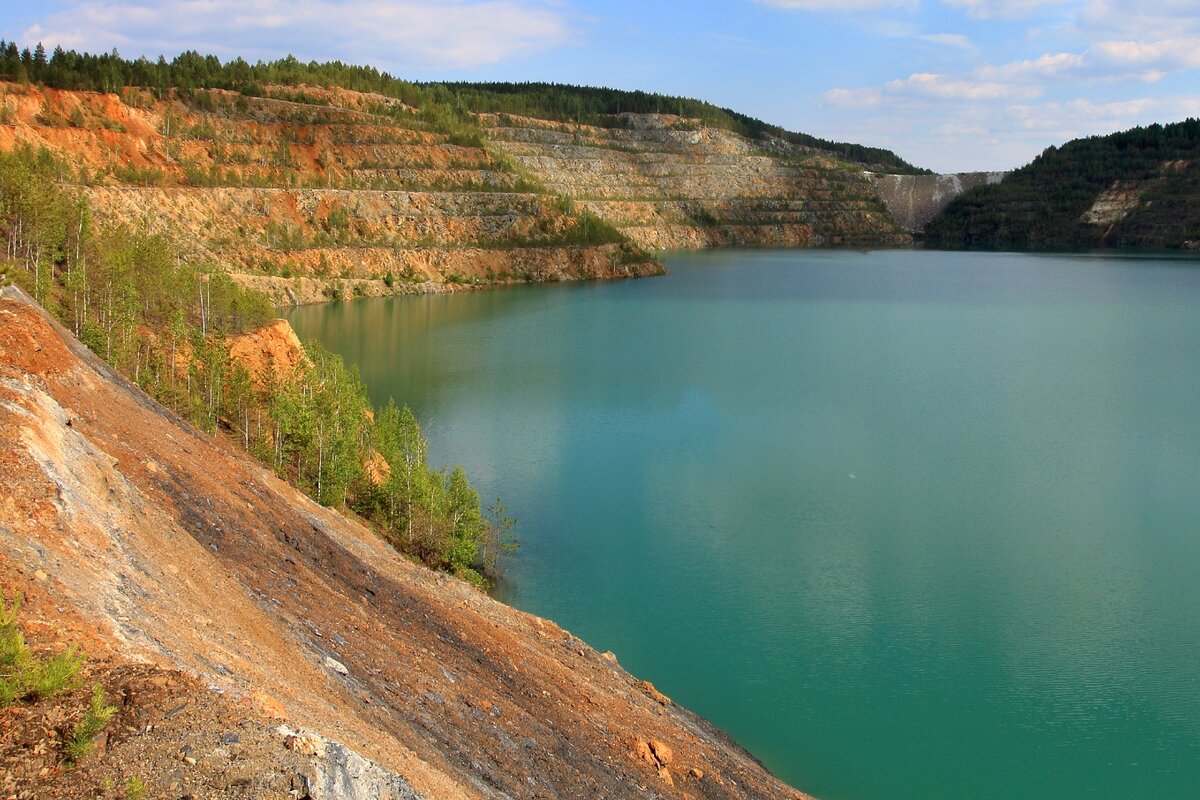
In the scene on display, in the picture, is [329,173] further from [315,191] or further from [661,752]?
[661,752]

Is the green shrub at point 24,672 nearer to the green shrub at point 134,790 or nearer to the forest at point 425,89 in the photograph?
the green shrub at point 134,790

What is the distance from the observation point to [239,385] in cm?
2631

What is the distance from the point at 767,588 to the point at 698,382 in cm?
2426

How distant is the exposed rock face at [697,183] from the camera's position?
128750 millimetres

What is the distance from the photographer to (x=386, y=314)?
6919 centimetres

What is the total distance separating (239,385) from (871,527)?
17.5 m

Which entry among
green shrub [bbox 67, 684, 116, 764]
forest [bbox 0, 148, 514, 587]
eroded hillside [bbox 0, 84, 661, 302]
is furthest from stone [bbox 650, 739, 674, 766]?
eroded hillside [bbox 0, 84, 661, 302]

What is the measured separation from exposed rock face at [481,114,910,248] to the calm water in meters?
71.4

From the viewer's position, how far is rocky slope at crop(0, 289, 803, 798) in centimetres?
729

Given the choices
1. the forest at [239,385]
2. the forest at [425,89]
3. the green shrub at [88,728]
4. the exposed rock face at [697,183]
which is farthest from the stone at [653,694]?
the exposed rock face at [697,183]

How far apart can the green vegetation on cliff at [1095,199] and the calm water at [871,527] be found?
293 feet

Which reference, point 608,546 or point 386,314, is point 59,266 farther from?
point 386,314

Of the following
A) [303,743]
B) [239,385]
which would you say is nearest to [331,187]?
[239,385]

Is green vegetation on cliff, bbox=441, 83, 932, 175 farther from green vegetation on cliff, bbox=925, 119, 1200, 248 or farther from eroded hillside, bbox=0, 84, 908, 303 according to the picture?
green vegetation on cliff, bbox=925, 119, 1200, 248
